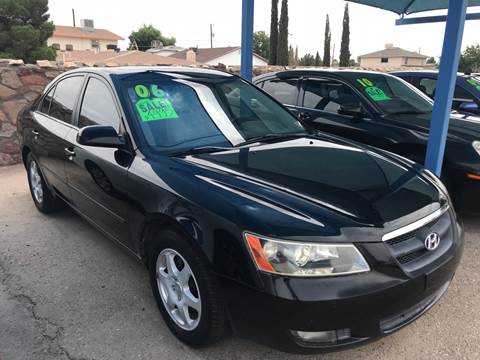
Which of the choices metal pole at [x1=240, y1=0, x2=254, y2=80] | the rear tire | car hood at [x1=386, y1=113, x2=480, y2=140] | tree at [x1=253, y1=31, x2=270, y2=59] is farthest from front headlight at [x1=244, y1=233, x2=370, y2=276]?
tree at [x1=253, y1=31, x2=270, y2=59]

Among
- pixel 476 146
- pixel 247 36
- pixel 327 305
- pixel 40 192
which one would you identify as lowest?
pixel 40 192

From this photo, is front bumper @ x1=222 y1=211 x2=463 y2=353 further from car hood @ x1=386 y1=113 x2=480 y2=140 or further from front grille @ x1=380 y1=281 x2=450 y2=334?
car hood @ x1=386 y1=113 x2=480 y2=140

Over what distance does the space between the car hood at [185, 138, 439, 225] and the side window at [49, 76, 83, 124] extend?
1693 millimetres

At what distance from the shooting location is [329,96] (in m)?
5.15

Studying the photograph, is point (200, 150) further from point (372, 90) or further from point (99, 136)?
point (372, 90)

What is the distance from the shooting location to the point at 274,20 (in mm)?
36594

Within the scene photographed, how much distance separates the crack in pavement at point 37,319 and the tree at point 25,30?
2464 centimetres

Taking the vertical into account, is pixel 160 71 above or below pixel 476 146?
above

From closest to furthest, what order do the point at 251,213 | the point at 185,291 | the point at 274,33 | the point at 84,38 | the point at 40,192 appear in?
the point at 251,213 < the point at 185,291 < the point at 40,192 < the point at 274,33 < the point at 84,38

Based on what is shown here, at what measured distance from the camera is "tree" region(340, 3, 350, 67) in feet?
134

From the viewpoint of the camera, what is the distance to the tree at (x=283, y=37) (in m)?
35.5

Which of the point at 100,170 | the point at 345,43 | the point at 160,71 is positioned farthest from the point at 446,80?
the point at 345,43

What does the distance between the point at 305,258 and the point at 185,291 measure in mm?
803

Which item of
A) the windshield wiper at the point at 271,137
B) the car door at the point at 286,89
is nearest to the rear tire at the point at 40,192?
the windshield wiper at the point at 271,137
